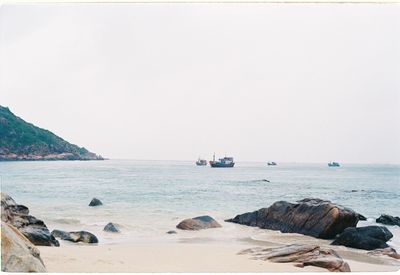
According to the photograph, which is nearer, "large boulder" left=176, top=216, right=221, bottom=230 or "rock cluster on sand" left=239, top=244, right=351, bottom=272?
"rock cluster on sand" left=239, top=244, right=351, bottom=272

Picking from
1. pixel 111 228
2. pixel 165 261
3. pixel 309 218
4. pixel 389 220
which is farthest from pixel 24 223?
pixel 389 220

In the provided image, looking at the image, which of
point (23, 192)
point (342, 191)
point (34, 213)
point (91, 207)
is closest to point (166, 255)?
point (34, 213)

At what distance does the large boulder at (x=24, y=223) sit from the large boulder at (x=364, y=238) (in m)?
4.27

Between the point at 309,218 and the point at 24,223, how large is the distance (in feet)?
15.5

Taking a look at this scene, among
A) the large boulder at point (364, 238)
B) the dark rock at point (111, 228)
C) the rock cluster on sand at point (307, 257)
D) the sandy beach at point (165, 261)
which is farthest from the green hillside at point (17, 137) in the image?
the large boulder at point (364, 238)

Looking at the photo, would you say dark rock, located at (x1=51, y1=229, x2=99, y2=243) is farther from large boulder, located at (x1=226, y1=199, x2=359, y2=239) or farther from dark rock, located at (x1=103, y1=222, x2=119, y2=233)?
large boulder, located at (x1=226, y1=199, x2=359, y2=239)

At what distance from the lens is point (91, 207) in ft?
37.8

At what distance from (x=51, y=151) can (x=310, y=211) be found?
1029 centimetres

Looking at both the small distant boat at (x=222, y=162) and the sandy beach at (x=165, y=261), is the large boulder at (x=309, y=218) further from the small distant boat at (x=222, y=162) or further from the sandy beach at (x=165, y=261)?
the small distant boat at (x=222, y=162)

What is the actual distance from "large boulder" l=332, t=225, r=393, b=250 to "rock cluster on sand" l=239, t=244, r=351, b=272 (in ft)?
5.84

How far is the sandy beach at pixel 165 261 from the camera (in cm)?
444

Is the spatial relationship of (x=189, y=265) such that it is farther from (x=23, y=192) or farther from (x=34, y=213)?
(x=23, y=192)

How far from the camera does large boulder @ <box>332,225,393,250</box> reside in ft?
21.4

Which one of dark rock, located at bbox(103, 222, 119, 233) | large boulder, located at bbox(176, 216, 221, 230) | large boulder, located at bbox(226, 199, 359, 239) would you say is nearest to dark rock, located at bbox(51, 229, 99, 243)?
dark rock, located at bbox(103, 222, 119, 233)
